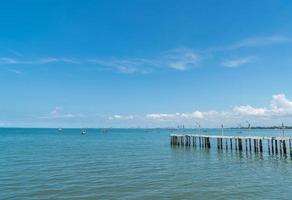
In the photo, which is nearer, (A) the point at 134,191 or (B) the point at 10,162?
(A) the point at 134,191

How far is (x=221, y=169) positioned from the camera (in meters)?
31.4

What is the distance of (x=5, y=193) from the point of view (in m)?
20.8

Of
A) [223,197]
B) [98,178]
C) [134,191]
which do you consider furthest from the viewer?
[98,178]

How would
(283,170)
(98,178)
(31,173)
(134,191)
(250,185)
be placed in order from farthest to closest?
1. (283,170)
2. (31,173)
3. (98,178)
4. (250,185)
5. (134,191)

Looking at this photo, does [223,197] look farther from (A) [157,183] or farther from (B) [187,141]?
(B) [187,141]

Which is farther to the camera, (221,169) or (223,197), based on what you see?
(221,169)

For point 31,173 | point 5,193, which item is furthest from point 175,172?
point 5,193

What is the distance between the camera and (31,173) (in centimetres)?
2827

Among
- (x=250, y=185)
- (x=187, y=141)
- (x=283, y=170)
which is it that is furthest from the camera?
(x=187, y=141)

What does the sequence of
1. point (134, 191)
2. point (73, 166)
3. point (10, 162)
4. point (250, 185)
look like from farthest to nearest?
point (10, 162) < point (73, 166) < point (250, 185) < point (134, 191)

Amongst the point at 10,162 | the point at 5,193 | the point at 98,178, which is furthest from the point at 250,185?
the point at 10,162

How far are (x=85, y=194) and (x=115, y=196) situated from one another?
2.02 metres

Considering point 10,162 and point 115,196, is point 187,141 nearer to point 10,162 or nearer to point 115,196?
point 10,162

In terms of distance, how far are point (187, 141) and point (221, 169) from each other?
34.4 meters
